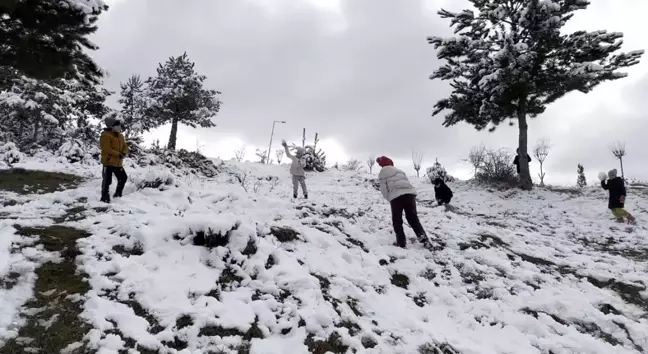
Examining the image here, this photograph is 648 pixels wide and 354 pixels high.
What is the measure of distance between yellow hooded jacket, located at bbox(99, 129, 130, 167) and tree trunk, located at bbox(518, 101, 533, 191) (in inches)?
585

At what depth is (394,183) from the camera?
757 cm

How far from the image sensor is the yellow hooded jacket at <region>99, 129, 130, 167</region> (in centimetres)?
758

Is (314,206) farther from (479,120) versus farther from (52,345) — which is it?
(479,120)

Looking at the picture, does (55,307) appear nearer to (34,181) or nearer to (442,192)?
(34,181)

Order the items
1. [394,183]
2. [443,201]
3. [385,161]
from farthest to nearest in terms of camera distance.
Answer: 1. [443,201]
2. [385,161]
3. [394,183]

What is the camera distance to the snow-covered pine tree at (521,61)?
A: 14.8 metres

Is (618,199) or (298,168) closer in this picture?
(298,168)

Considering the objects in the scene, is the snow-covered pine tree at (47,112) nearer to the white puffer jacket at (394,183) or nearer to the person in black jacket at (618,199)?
the white puffer jacket at (394,183)

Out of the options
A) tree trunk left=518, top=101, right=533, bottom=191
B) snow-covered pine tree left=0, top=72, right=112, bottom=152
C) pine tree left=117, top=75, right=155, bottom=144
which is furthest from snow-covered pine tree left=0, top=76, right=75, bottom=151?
tree trunk left=518, top=101, right=533, bottom=191

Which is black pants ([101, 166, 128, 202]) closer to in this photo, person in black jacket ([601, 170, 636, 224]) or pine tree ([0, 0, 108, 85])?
pine tree ([0, 0, 108, 85])

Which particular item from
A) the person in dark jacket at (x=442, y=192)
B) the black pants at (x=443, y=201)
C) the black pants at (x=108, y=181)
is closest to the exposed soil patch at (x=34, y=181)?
the black pants at (x=108, y=181)

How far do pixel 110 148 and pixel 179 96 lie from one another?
20.8 metres

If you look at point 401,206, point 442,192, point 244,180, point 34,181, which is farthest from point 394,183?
point 244,180

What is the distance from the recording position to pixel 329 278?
545cm
